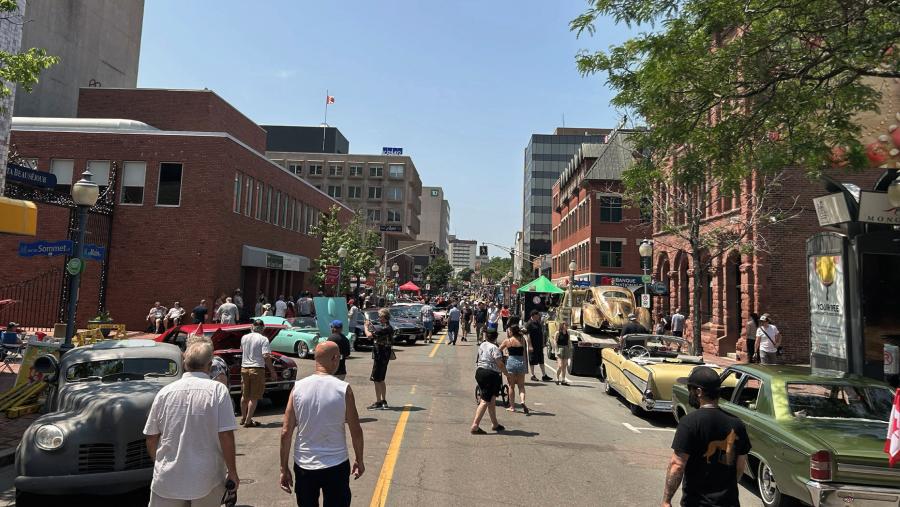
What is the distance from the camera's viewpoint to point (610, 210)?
44656 mm

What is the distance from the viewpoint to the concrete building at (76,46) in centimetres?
3177

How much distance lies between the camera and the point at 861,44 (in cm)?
871

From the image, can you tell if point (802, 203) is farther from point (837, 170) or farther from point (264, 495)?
point (264, 495)

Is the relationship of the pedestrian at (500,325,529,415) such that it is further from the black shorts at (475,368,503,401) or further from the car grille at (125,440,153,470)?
the car grille at (125,440,153,470)

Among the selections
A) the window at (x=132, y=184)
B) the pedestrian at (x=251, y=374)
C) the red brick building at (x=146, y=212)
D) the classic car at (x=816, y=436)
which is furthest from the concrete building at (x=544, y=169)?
the classic car at (x=816, y=436)

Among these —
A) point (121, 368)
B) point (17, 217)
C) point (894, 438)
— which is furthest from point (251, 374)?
point (894, 438)

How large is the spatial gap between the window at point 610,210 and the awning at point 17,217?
127 feet

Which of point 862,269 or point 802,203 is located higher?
point 802,203

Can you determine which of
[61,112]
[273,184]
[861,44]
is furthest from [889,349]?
[61,112]

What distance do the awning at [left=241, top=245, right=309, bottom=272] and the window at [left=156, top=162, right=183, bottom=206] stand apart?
4.39 meters

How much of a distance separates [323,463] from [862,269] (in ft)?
45.6

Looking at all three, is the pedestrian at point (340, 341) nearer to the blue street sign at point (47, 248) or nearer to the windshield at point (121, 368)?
the windshield at point (121, 368)

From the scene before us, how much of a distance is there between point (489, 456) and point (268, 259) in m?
25.8

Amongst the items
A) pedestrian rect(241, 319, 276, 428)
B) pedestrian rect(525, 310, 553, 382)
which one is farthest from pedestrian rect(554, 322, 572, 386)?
pedestrian rect(241, 319, 276, 428)
